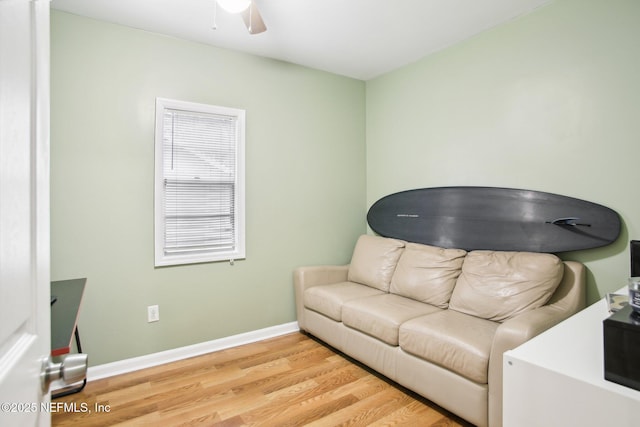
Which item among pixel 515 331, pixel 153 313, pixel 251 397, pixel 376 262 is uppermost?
pixel 376 262

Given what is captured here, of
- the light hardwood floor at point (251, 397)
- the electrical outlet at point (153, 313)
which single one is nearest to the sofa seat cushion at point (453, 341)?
the light hardwood floor at point (251, 397)

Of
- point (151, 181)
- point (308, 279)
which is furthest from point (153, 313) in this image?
point (308, 279)

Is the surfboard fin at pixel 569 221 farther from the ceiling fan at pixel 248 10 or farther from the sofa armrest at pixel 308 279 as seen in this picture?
the ceiling fan at pixel 248 10

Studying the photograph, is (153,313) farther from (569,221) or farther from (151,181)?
(569,221)

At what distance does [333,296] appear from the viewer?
10.00 feet

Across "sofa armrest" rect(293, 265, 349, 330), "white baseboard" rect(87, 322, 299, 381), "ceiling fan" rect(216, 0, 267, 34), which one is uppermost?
"ceiling fan" rect(216, 0, 267, 34)

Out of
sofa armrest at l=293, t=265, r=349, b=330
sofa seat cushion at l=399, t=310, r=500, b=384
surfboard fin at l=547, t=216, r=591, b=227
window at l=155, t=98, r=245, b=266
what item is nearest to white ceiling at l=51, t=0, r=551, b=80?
window at l=155, t=98, r=245, b=266

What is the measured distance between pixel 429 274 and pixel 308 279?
1.17 metres

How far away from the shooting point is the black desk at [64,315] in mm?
1063

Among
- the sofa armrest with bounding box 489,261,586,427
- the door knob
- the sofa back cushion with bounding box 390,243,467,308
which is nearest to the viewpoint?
the door knob

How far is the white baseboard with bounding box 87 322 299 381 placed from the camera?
2640mm

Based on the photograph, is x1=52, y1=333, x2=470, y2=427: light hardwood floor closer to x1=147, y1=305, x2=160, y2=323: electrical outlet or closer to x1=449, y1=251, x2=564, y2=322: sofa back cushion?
x1=147, y1=305, x2=160, y2=323: electrical outlet

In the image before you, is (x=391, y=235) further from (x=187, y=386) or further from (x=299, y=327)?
(x=187, y=386)

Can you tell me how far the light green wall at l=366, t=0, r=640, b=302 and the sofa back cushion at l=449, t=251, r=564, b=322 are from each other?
36cm
